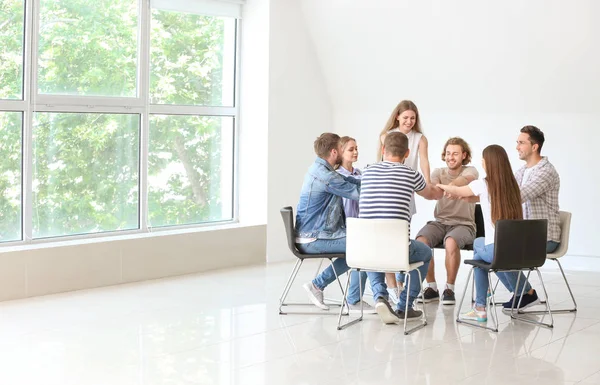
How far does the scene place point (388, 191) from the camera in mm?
5473

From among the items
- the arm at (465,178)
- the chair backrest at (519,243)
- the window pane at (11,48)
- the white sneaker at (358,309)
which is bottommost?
the white sneaker at (358,309)

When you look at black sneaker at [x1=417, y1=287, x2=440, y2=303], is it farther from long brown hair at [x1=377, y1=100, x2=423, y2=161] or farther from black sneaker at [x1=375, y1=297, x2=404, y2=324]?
long brown hair at [x1=377, y1=100, x2=423, y2=161]

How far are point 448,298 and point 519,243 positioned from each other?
107cm

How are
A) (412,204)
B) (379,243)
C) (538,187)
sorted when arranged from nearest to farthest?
1. (379,243)
2. (538,187)
3. (412,204)

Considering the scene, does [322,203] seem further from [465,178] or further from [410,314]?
[465,178]

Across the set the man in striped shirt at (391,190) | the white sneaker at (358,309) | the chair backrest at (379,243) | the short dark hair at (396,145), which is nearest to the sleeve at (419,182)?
the man in striped shirt at (391,190)

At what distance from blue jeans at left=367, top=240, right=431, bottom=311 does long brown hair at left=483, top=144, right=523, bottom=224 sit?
0.48m

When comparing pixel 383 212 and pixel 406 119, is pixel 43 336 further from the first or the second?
pixel 406 119

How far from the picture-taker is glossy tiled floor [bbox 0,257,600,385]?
4488 mm

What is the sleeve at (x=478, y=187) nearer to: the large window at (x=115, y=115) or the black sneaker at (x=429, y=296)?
the black sneaker at (x=429, y=296)

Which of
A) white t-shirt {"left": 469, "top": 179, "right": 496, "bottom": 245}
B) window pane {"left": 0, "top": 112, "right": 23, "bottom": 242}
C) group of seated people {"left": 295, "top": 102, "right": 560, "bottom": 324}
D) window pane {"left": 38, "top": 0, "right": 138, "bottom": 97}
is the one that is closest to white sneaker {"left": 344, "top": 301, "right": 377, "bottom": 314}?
group of seated people {"left": 295, "top": 102, "right": 560, "bottom": 324}

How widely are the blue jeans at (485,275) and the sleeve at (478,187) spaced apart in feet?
1.02

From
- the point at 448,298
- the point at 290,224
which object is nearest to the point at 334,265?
the point at 290,224

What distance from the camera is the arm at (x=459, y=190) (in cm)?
582
